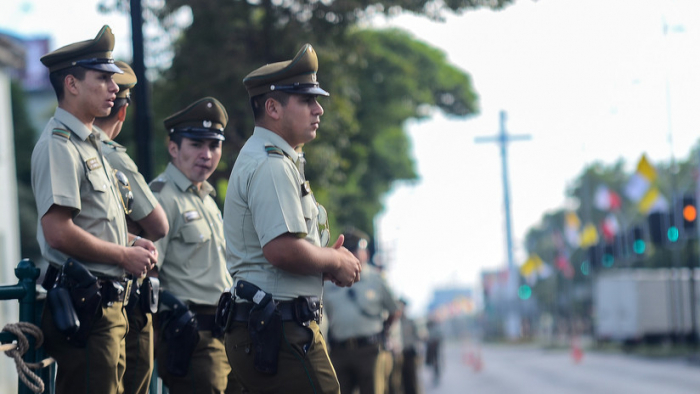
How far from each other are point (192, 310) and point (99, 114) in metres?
1.45

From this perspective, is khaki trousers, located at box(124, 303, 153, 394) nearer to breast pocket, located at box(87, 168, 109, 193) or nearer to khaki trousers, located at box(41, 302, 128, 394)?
khaki trousers, located at box(41, 302, 128, 394)

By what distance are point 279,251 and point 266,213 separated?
142 mm

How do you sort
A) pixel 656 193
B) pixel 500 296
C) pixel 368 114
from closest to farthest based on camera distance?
1. pixel 368 114
2. pixel 656 193
3. pixel 500 296

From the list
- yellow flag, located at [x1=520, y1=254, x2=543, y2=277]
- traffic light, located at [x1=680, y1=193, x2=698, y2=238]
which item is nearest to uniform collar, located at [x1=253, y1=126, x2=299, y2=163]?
traffic light, located at [x1=680, y1=193, x2=698, y2=238]

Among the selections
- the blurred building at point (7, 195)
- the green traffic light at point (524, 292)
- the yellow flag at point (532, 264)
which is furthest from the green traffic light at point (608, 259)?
the green traffic light at point (524, 292)

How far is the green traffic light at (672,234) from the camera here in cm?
2905

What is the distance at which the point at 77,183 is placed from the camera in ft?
13.4

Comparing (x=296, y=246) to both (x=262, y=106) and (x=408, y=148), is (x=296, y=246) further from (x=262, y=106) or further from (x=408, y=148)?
(x=408, y=148)

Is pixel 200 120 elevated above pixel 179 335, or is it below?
above

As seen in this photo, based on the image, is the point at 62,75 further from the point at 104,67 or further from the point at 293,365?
the point at 293,365

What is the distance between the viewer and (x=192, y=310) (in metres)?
5.44

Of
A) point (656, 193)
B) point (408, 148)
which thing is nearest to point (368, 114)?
point (408, 148)

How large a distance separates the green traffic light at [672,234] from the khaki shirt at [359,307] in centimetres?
2039

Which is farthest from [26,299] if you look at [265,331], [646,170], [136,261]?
[646,170]
